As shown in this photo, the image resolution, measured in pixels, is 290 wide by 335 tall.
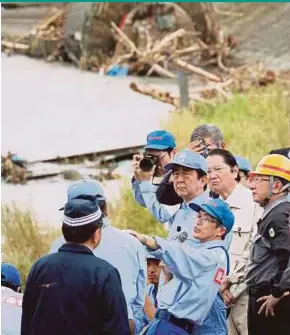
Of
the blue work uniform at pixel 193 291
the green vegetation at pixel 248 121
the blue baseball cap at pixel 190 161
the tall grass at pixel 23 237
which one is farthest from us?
the green vegetation at pixel 248 121

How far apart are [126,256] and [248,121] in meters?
4.15

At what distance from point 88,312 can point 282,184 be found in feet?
3.65

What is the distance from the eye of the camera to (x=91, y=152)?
823 centimetres

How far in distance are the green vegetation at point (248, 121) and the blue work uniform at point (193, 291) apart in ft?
10.2

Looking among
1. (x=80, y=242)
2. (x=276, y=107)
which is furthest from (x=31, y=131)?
(x=80, y=242)

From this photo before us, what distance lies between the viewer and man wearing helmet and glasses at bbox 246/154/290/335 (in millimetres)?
3918

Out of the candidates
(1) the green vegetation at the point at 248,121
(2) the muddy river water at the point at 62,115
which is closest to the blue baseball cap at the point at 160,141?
(1) the green vegetation at the point at 248,121

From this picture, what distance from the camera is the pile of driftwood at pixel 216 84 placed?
8.60 m

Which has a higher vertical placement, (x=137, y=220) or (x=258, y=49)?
(x=258, y=49)

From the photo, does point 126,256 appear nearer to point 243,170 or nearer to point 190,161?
point 190,161

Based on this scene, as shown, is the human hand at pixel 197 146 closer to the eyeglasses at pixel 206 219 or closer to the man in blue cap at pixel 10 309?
the eyeglasses at pixel 206 219

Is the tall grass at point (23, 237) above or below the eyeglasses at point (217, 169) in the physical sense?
below

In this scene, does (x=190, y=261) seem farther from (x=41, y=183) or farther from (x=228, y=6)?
(x=228, y=6)

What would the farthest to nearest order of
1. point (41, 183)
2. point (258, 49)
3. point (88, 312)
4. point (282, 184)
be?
point (258, 49) < point (41, 183) < point (282, 184) < point (88, 312)
